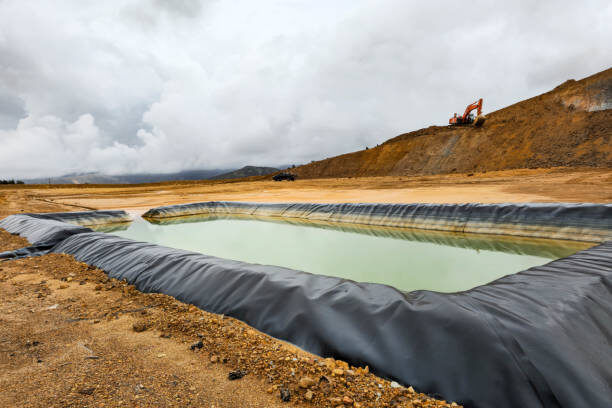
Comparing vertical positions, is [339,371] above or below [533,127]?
below

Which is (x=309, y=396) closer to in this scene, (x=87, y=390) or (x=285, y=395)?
(x=285, y=395)

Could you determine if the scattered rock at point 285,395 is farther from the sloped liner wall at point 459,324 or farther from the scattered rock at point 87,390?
the scattered rock at point 87,390

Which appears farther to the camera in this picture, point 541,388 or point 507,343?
point 507,343

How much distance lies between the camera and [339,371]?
104 cm

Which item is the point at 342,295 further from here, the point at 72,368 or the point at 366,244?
the point at 366,244

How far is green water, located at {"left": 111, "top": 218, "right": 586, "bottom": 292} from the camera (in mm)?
2807

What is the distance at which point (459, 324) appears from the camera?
3.60 ft

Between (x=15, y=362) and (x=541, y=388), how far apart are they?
6.64ft

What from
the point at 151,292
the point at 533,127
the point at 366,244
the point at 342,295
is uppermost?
the point at 533,127

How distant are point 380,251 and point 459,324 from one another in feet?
8.85

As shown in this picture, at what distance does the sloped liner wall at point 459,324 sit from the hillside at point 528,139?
1926 centimetres

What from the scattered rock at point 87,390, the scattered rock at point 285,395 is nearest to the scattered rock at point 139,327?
the scattered rock at point 87,390

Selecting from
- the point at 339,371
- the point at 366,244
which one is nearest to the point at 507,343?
the point at 339,371

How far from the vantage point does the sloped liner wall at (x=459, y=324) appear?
922 millimetres
